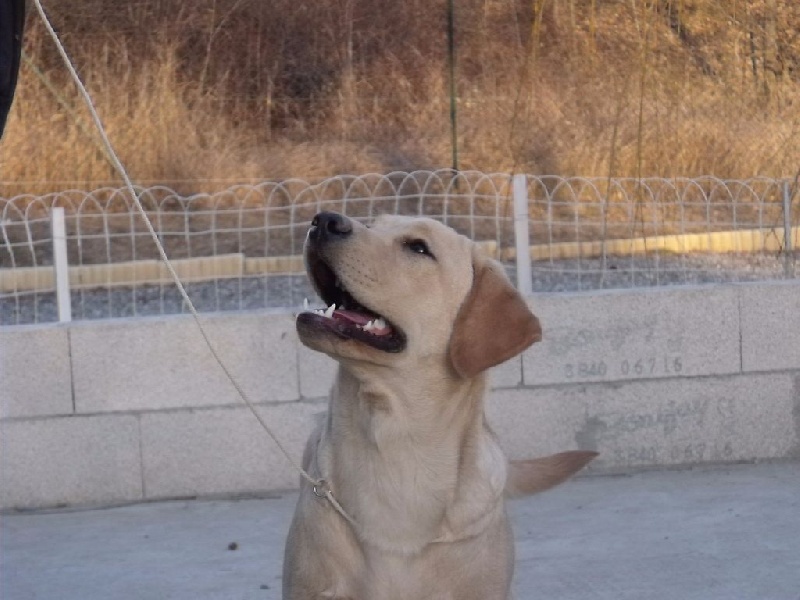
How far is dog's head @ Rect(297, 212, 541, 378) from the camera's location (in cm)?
324

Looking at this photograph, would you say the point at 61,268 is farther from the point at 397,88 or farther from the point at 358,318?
the point at 397,88

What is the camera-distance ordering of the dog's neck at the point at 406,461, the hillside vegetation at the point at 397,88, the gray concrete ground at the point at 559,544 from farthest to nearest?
the hillside vegetation at the point at 397,88 < the gray concrete ground at the point at 559,544 < the dog's neck at the point at 406,461

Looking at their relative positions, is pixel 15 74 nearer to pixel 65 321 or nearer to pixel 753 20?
pixel 65 321

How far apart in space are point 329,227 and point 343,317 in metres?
0.25

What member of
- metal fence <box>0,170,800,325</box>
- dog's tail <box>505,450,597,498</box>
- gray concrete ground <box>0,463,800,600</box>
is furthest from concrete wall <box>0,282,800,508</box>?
dog's tail <box>505,450,597,498</box>

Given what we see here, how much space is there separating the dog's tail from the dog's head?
78 centimetres

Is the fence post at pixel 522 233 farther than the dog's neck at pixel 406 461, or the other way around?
the fence post at pixel 522 233

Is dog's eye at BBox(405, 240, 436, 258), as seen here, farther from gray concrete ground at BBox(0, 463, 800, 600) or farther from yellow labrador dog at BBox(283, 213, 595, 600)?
gray concrete ground at BBox(0, 463, 800, 600)

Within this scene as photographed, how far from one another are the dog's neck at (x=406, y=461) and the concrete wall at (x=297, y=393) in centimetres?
269

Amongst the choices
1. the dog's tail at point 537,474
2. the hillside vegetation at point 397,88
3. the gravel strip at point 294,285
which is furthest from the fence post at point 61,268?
the hillside vegetation at point 397,88

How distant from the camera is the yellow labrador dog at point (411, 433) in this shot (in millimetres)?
3377

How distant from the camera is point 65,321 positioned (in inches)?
244

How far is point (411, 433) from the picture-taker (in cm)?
350

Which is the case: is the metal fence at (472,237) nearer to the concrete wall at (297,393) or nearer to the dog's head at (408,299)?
the concrete wall at (297,393)
